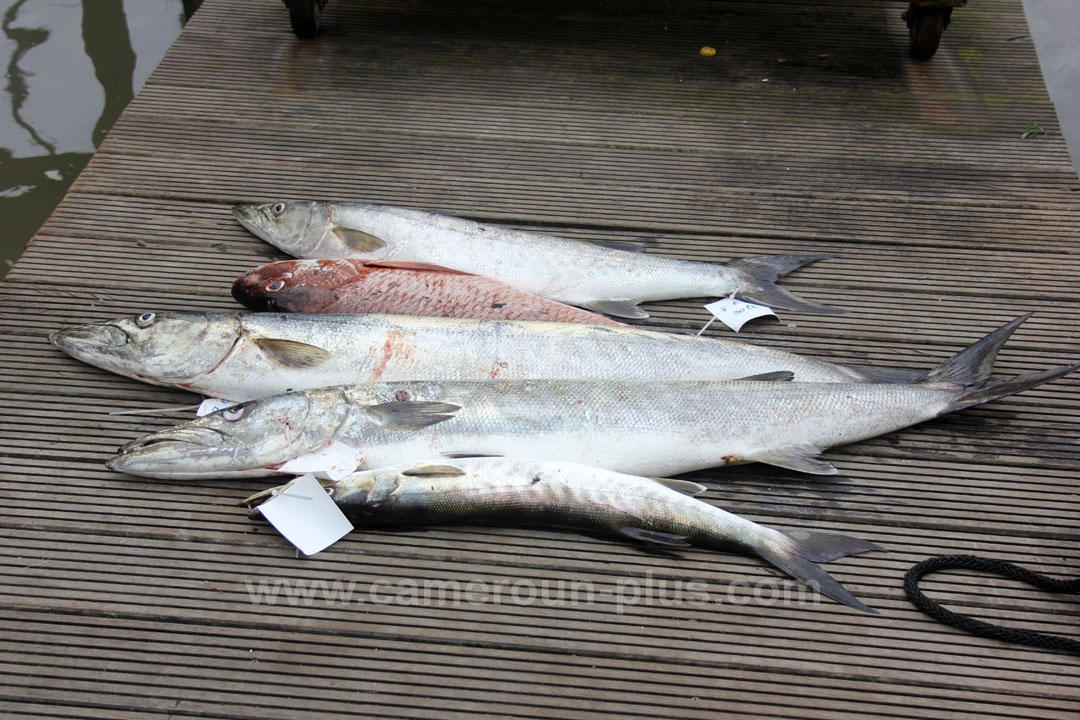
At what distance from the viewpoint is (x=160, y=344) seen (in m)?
3.18

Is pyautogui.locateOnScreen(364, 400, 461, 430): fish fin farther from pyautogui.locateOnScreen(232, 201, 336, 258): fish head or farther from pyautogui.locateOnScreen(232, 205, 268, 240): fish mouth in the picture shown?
pyautogui.locateOnScreen(232, 205, 268, 240): fish mouth

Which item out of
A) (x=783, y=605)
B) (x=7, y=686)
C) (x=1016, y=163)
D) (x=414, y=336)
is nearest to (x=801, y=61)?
(x=1016, y=163)

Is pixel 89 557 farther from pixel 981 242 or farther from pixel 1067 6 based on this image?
pixel 1067 6

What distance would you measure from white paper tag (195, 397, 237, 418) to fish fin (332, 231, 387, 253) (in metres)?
0.98

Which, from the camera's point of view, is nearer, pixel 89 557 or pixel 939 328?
pixel 89 557

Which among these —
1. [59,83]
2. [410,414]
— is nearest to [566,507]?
[410,414]

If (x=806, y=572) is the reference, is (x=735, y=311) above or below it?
above

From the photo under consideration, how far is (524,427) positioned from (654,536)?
0.58 metres

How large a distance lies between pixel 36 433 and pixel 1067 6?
9024 millimetres

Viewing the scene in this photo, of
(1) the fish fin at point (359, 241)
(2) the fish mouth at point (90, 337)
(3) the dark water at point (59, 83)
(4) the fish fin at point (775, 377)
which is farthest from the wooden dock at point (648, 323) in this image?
(3) the dark water at point (59, 83)

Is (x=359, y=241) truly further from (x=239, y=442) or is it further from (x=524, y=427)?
(x=524, y=427)

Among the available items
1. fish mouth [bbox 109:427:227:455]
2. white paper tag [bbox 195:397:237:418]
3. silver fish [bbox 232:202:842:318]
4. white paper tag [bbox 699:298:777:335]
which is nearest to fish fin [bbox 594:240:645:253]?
silver fish [bbox 232:202:842:318]

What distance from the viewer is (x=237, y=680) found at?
7.90ft

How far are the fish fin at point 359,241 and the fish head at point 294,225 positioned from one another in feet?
0.32
